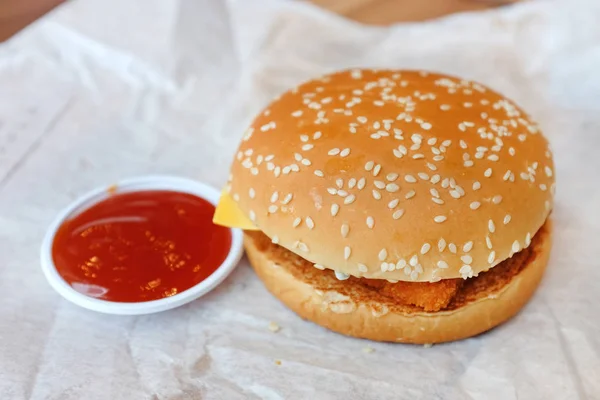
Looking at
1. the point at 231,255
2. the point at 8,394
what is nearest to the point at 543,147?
the point at 231,255

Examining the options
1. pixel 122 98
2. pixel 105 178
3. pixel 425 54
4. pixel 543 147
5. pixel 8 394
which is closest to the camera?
pixel 8 394

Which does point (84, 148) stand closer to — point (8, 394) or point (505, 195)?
point (8, 394)

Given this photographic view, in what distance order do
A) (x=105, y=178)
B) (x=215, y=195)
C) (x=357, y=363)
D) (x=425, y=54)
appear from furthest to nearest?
(x=425, y=54), (x=105, y=178), (x=215, y=195), (x=357, y=363)

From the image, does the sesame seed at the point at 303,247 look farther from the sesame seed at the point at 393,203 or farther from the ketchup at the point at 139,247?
the ketchup at the point at 139,247

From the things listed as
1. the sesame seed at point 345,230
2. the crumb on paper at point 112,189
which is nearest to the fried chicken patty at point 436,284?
the sesame seed at point 345,230

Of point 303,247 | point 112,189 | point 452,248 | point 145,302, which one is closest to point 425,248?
point 452,248

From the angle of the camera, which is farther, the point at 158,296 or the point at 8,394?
the point at 158,296

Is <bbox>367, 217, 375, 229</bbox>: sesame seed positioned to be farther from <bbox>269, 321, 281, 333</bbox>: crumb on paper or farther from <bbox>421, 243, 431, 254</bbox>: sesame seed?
<bbox>269, 321, 281, 333</bbox>: crumb on paper

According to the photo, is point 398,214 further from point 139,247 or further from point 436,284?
point 139,247
